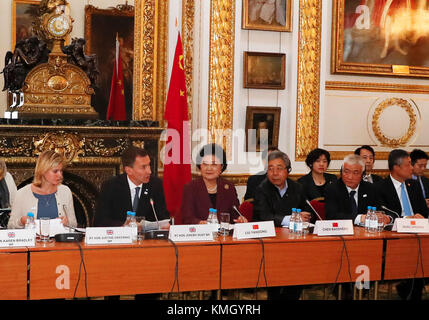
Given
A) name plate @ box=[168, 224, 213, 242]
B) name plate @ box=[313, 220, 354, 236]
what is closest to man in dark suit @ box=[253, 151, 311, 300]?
name plate @ box=[313, 220, 354, 236]

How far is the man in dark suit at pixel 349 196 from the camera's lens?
4820 mm

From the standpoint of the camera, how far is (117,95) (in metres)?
6.84

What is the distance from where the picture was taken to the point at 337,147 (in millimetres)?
7406

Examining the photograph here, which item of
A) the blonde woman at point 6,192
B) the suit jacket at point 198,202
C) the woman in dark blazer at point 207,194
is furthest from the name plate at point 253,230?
the blonde woman at point 6,192

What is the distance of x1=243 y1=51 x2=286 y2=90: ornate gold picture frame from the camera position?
6461 millimetres

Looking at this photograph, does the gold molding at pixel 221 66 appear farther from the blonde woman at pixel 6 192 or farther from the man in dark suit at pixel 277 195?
the blonde woman at pixel 6 192

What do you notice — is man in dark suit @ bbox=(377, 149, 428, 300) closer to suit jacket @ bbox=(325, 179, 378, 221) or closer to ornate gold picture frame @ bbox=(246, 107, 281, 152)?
suit jacket @ bbox=(325, 179, 378, 221)

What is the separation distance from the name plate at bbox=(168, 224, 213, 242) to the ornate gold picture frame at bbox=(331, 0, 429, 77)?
403 cm

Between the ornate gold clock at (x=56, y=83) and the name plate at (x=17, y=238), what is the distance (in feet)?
9.59

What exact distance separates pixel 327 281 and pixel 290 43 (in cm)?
337

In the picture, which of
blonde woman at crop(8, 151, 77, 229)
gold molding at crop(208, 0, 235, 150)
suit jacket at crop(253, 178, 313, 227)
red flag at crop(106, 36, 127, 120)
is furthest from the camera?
red flag at crop(106, 36, 127, 120)

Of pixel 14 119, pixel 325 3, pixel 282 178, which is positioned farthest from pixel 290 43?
pixel 14 119

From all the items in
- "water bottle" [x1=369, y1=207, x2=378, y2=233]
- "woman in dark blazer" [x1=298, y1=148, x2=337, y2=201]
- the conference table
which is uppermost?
"woman in dark blazer" [x1=298, y1=148, x2=337, y2=201]

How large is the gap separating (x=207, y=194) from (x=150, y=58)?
2.72 metres
